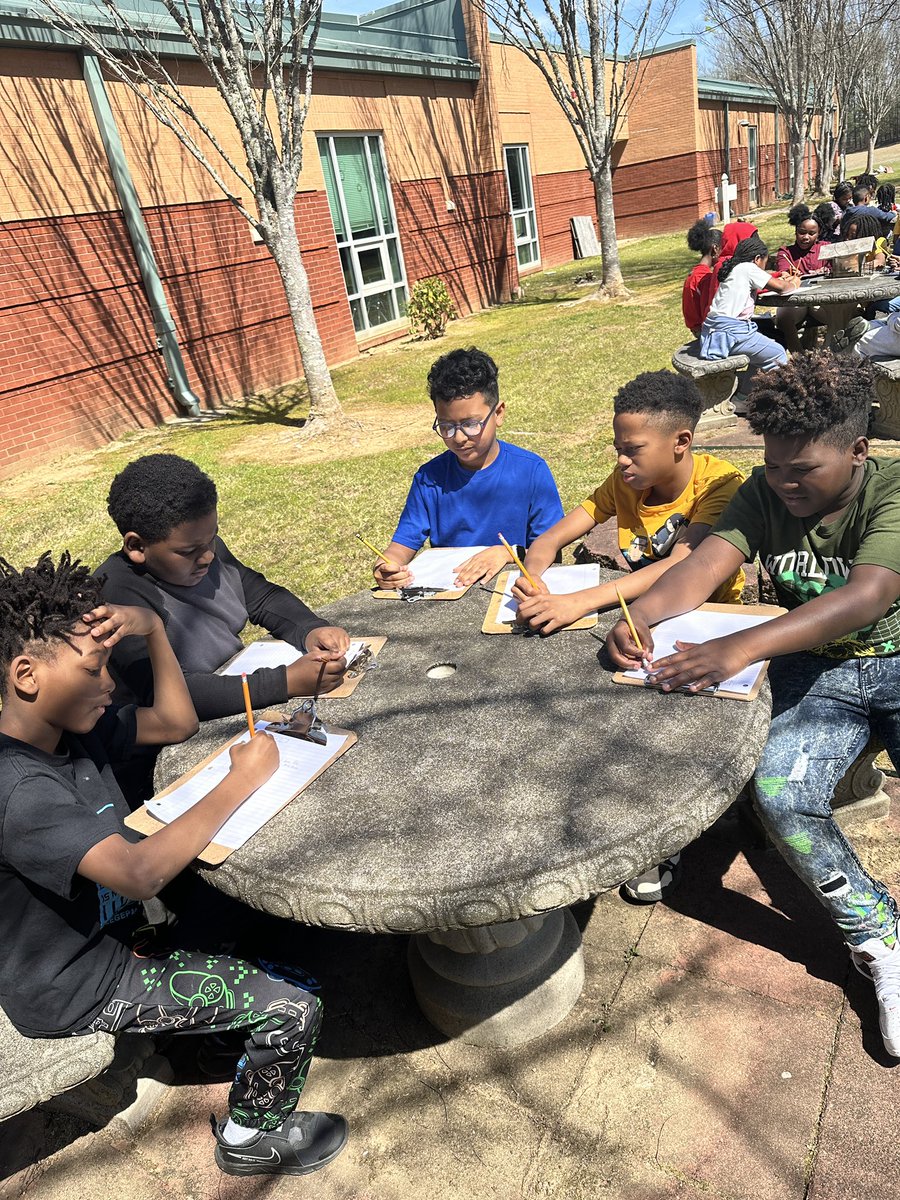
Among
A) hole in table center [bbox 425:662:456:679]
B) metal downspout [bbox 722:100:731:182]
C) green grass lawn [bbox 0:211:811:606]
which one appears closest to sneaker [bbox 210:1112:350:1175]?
hole in table center [bbox 425:662:456:679]

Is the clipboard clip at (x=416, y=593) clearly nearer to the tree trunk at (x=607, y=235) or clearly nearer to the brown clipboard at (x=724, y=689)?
the brown clipboard at (x=724, y=689)

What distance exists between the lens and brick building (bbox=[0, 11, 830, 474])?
8492mm

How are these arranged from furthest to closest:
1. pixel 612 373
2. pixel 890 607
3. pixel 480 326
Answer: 1. pixel 480 326
2. pixel 612 373
3. pixel 890 607

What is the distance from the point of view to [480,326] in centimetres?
1477

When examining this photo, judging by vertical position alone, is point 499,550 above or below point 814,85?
below

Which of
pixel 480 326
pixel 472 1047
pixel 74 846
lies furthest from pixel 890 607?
pixel 480 326

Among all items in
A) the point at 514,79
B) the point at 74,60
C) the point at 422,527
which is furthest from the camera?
the point at 514,79

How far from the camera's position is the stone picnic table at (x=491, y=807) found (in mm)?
1506

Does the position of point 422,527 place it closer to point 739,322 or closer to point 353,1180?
point 353,1180

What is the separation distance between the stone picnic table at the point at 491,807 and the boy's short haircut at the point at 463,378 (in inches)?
37.7

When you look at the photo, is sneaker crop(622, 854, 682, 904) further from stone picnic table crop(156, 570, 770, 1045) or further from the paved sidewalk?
stone picnic table crop(156, 570, 770, 1045)

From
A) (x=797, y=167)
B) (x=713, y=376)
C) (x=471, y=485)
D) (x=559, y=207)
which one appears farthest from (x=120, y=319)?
(x=797, y=167)

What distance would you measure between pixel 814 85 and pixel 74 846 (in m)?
34.9

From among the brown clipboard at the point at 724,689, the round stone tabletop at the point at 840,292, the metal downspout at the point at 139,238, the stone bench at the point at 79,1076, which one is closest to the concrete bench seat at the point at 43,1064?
the stone bench at the point at 79,1076
